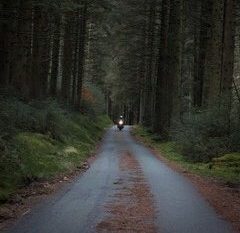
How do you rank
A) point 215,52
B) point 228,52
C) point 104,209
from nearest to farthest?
point 104,209
point 228,52
point 215,52

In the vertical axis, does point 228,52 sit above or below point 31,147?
above

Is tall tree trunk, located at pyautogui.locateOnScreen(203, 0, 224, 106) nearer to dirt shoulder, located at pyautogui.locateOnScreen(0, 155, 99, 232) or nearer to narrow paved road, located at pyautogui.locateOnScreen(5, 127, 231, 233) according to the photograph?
narrow paved road, located at pyautogui.locateOnScreen(5, 127, 231, 233)

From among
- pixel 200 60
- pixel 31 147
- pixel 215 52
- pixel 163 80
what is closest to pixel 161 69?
pixel 163 80

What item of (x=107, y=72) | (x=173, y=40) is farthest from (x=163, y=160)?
(x=107, y=72)

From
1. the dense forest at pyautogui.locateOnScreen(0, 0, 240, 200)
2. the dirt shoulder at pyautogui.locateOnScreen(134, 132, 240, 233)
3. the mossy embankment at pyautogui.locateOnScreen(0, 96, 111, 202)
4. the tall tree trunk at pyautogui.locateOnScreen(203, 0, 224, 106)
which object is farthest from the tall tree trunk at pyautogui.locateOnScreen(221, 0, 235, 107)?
the mossy embankment at pyautogui.locateOnScreen(0, 96, 111, 202)

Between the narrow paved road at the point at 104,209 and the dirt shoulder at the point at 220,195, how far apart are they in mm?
224

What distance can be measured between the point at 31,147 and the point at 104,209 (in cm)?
703

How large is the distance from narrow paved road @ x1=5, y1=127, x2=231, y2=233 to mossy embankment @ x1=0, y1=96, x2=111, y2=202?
1192 millimetres

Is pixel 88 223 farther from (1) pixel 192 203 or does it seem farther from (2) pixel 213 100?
(2) pixel 213 100

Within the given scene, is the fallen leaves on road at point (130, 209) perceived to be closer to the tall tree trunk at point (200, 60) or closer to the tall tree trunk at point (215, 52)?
the tall tree trunk at point (215, 52)

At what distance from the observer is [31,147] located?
55.6ft

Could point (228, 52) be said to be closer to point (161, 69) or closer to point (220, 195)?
point (220, 195)

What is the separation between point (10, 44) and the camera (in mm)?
24203

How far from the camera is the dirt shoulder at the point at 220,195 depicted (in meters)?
10.3
